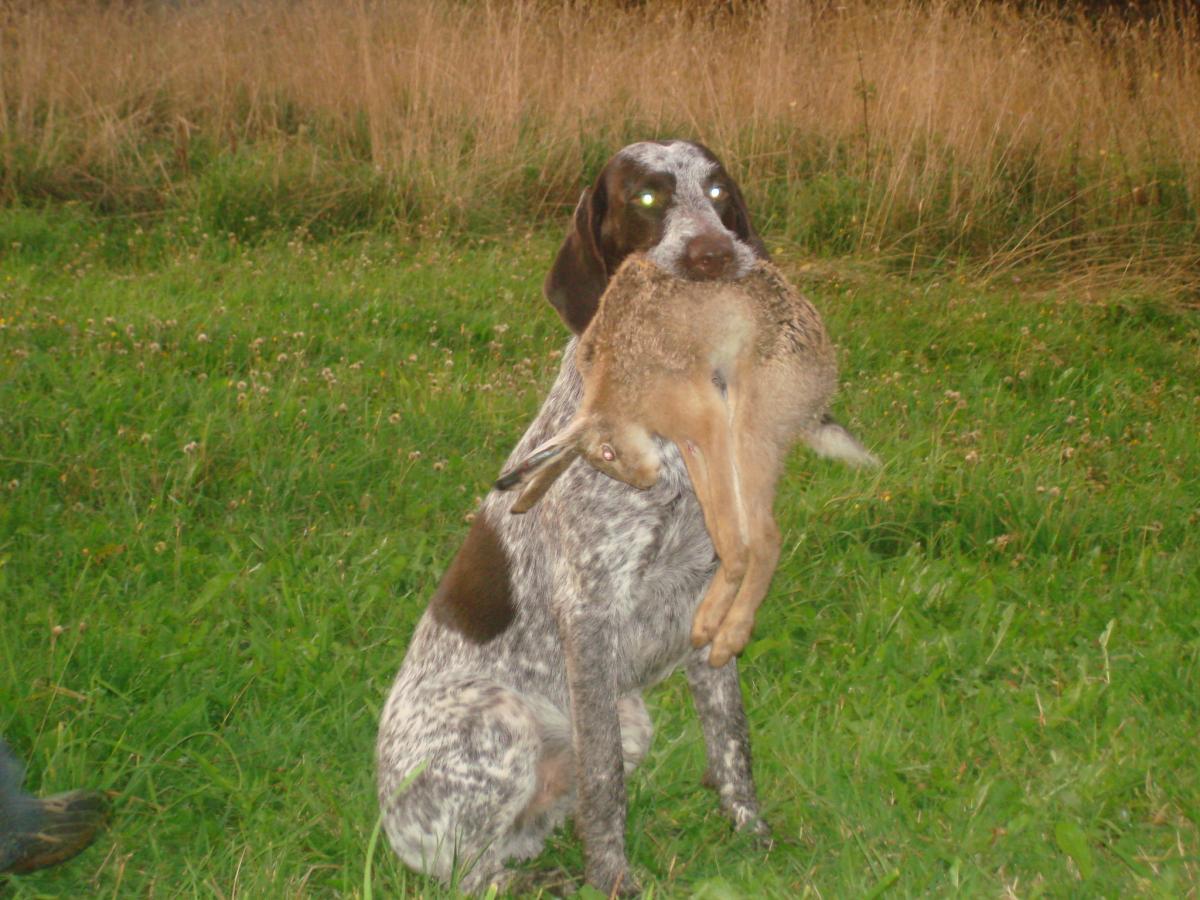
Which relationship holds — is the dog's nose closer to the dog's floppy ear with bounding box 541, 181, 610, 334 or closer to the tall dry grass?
the dog's floppy ear with bounding box 541, 181, 610, 334

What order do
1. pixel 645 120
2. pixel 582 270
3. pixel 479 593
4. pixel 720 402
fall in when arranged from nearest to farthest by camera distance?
pixel 720 402 → pixel 479 593 → pixel 582 270 → pixel 645 120

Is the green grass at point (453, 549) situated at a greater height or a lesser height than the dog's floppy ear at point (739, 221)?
lesser

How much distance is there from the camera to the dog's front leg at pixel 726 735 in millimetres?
3414

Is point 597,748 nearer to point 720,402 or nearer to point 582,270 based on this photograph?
point 720,402

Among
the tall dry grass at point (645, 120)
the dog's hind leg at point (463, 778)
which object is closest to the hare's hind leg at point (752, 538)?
the dog's hind leg at point (463, 778)

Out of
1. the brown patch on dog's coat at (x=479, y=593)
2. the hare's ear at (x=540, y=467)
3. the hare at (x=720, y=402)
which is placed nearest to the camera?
the hare's ear at (x=540, y=467)

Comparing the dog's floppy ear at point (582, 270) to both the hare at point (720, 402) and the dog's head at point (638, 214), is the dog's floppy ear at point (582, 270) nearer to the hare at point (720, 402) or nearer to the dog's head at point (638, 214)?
the dog's head at point (638, 214)

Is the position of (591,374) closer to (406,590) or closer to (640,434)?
(640,434)

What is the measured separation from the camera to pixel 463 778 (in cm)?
312

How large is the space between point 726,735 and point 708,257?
128 cm

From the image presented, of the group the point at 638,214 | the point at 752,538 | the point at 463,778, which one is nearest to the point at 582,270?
the point at 638,214

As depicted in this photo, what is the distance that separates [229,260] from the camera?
7613 mm

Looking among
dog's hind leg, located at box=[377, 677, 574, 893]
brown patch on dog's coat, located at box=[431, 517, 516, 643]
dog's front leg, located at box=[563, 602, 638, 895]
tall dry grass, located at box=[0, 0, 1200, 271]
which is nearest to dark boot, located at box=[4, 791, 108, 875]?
dog's hind leg, located at box=[377, 677, 574, 893]

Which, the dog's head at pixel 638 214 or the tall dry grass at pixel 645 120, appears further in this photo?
the tall dry grass at pixel 645 120
